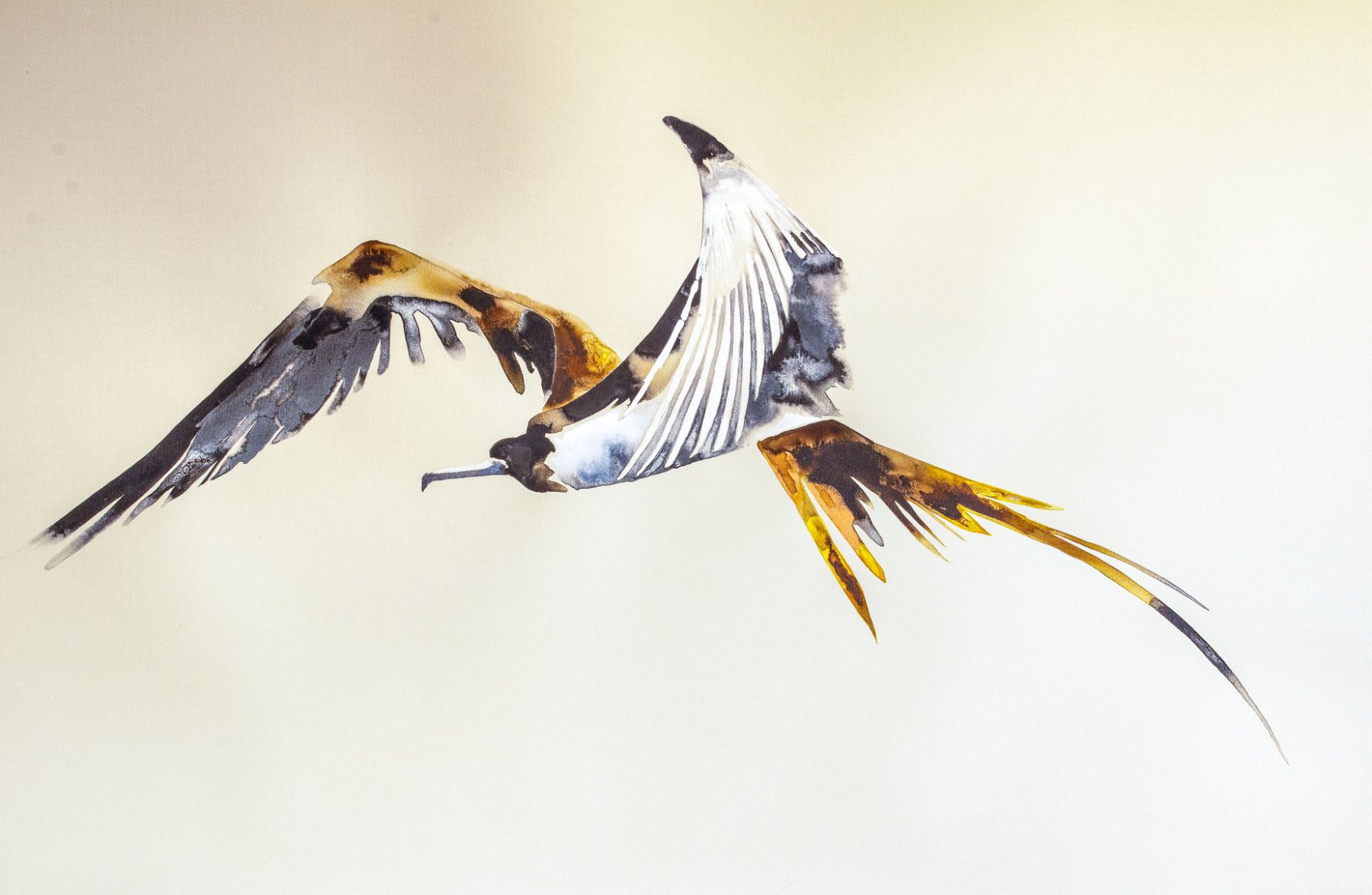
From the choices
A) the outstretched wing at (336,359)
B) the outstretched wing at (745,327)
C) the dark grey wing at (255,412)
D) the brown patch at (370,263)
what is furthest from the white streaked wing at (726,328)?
the brown patch at (370,263)

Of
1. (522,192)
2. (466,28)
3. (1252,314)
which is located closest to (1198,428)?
(1252,314)

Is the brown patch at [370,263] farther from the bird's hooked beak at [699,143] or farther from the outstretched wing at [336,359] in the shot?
the bird's hooked beak at [699,143]

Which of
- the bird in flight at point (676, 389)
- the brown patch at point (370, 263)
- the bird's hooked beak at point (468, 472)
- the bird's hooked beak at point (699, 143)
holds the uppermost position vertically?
the bird's hooked beak at point (699, 143)

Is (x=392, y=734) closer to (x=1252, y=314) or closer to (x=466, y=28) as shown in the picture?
(x=466, y=28)

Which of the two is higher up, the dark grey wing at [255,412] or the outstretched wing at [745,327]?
the outstretched wing at [745,327]

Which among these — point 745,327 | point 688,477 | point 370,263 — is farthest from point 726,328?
point 370,263

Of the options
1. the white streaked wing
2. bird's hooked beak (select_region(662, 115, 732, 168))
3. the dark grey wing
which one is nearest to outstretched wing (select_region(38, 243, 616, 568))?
the dark grey wing
